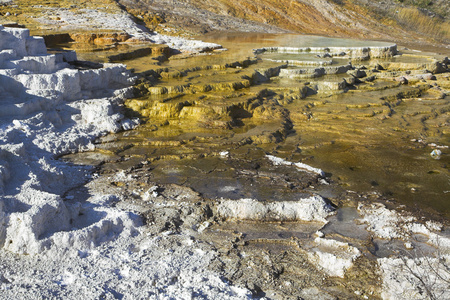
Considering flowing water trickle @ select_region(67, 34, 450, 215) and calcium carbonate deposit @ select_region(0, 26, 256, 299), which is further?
flowing water trickle @ select_region(67, 34, 450, 215)

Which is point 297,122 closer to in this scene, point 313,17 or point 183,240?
point 183,240

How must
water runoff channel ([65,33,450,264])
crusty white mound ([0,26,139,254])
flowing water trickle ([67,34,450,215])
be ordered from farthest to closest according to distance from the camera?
flowing water trickle ([67,34,450,215])
water runoff channel ([65,33,450,264])
crusty white mound ([0,26,139,254])

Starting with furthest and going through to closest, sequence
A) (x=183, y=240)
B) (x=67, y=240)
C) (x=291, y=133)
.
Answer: (x=291, y=133)
(x=183, y=240)
(x=67, y=240)

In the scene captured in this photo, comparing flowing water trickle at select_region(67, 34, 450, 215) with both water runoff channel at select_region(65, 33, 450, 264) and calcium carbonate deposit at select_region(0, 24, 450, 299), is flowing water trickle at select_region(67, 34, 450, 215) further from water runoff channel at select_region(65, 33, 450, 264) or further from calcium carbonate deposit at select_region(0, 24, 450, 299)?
calcium carbonate deposit at select_region(0, 24, 450, 299)

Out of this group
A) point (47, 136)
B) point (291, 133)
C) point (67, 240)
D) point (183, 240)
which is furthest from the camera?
point (291, 133)

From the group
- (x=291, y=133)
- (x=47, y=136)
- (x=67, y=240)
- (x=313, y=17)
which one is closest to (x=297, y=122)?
(x=291, y=133)

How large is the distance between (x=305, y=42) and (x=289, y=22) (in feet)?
19.1

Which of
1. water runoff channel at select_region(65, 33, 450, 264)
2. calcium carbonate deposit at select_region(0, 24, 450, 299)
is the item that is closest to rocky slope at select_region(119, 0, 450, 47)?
water runoff channel at select_region(65, 33, 450, 264)

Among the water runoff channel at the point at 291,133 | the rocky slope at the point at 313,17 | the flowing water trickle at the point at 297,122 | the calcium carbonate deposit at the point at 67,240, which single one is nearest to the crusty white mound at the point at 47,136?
the calcium carbonate deposit at the point at 67,240

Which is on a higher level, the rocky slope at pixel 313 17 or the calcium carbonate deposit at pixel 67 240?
the rocky slope at pixel 313 17

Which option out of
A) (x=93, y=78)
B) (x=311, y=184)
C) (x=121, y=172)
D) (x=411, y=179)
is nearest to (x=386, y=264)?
(x=311, y=184)

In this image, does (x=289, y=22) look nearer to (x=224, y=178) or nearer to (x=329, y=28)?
(x=329, y=28)

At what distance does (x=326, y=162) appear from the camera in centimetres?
613

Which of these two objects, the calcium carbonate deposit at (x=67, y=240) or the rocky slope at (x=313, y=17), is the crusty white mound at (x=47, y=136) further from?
the rocky slope at (x=313, y=17)
